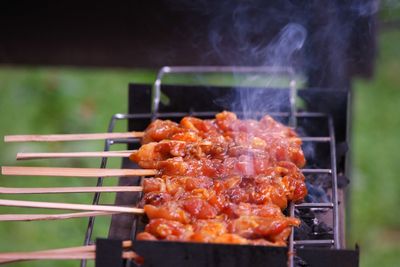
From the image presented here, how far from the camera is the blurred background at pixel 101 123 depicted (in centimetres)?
744

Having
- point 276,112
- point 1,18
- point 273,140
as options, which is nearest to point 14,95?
point 1,18

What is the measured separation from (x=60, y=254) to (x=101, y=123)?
562 centimetres

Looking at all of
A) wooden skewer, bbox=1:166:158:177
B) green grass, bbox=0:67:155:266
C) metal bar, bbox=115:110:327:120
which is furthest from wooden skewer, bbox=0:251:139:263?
green grass, bbox=0:67:155:266

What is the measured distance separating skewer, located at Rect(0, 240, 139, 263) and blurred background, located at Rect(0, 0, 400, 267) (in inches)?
131

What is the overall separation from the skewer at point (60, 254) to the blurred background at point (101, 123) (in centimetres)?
334

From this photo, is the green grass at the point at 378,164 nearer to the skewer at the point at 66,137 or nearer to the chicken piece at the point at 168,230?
the skewer at the point at 66,137

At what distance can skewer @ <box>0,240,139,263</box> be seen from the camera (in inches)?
137

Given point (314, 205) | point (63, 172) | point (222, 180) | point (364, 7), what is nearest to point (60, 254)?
point (63, 172)

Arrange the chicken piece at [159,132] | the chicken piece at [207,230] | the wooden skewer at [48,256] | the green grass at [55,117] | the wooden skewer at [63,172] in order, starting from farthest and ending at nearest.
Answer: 1. the green grass at [55,117]
2. the chicken piece at [159,132]
3. the wooden skewer at [63,172]
4. the chicken piece at [207,230]
5. the wooden skewer at [48,256]

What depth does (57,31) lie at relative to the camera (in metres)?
7.32

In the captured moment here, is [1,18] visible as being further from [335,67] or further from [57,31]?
[335,67]

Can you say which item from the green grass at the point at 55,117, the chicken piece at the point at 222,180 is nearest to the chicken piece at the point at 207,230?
the chicken piece at the point at 222,180

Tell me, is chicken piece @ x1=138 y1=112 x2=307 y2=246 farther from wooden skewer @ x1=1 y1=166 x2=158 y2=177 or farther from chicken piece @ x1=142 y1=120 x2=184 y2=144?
wooden skewer @ x1=1 y1=166 x2=158 y2=177

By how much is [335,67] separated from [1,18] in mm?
4027
